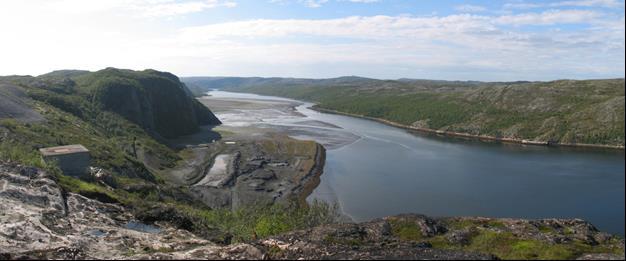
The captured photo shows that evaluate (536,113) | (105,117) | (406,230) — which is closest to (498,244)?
(406,230)

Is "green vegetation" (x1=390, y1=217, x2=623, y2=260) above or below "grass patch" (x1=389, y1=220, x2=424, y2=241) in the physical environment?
above

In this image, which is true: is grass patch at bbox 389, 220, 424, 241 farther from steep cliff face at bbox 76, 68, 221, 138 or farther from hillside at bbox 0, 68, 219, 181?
steep cliff face at bbox 76, 68, 221, 138

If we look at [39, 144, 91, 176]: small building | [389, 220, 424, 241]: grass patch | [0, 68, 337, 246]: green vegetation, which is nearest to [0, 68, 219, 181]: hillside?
[0, 68, 337, 246]: green vegetation

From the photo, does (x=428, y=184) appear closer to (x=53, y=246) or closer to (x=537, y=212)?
(x=537, y=212)

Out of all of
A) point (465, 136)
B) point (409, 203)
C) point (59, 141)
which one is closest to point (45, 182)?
point (59, 141)

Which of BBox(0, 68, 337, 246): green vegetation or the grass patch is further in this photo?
BBox(0, 68, 337, 246): green vegetation

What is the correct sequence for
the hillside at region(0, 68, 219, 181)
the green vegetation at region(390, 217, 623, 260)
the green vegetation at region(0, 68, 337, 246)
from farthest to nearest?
1. the hillside at region(0, 68, 219, 181)
2. the green vegetation at region(0, 68, 337, 246)
3. the green vegetation at region(390, 217, 623, 260)
